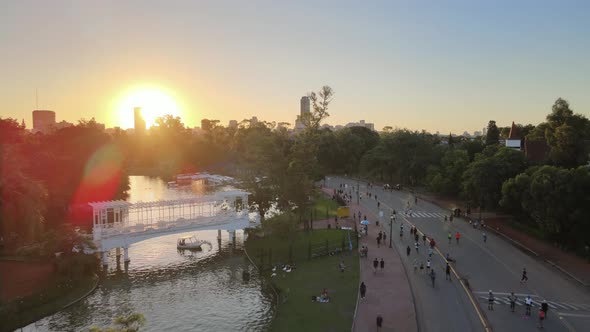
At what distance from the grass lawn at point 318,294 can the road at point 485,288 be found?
4.35 m

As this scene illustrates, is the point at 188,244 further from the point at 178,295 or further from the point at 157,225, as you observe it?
the point at 178,295

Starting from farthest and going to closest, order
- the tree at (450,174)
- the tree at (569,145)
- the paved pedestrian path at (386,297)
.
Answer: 1. the tree at (450,174)
2. the tree at (569,145)
3. the paved pedestrian path at (386,297)

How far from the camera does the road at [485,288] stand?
83.7 feet

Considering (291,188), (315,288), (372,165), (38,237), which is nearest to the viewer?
(315,288)

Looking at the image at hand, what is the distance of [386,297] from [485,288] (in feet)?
25.3

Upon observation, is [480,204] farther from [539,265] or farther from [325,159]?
[325,159]

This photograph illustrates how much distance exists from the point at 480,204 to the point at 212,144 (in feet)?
357

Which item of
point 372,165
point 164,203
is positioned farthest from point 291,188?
point 372,165

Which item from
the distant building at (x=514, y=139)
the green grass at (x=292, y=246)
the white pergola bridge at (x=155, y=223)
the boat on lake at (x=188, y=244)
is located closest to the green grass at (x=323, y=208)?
the green grass at (x=292, y=246)

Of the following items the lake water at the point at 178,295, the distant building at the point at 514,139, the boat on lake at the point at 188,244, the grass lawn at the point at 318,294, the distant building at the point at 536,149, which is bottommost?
the lake water at the point at 178,295

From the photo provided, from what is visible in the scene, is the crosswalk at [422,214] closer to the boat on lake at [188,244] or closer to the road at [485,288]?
the road at [485,288]

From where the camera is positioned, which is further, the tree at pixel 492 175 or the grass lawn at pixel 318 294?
the tree at pixel 492 175

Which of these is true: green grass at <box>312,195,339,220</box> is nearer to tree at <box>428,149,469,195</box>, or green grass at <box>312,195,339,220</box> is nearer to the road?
the road

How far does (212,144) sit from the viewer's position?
5910 inches
